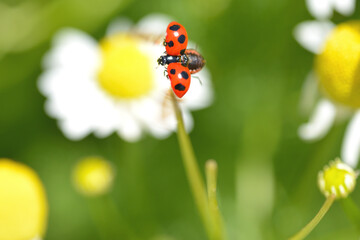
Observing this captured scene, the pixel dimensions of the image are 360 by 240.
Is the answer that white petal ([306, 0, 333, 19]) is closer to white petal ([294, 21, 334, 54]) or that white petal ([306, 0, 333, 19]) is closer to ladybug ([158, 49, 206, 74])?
white petal ([294, 21, 334, 54])

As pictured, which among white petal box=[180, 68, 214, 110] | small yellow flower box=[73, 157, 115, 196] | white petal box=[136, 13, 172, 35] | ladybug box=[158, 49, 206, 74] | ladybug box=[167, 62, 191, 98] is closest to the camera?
ladybug box=[167, 62, 191, 98]

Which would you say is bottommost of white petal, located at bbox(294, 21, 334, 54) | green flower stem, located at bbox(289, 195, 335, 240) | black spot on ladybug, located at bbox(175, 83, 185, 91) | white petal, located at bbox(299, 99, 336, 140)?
green flower stem, located at bbox(289, 195, 335, 240)

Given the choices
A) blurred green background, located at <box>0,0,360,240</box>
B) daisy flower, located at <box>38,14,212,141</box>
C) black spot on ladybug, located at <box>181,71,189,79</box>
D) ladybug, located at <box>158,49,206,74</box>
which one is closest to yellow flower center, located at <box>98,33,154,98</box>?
daisy flower, located at <box>38,14,212,141</box>

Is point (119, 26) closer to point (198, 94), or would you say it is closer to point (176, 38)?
point (198, 94)

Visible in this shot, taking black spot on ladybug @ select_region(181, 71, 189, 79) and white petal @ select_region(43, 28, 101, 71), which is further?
white petal @ select_region(43, 28, 101, 71)

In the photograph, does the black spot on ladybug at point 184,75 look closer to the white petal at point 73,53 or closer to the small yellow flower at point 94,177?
the small yellow flower at point 94,177

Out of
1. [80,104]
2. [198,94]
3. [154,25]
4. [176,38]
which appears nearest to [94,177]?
[80,104]

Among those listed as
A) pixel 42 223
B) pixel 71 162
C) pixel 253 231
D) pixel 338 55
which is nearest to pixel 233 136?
pixel 253 231
